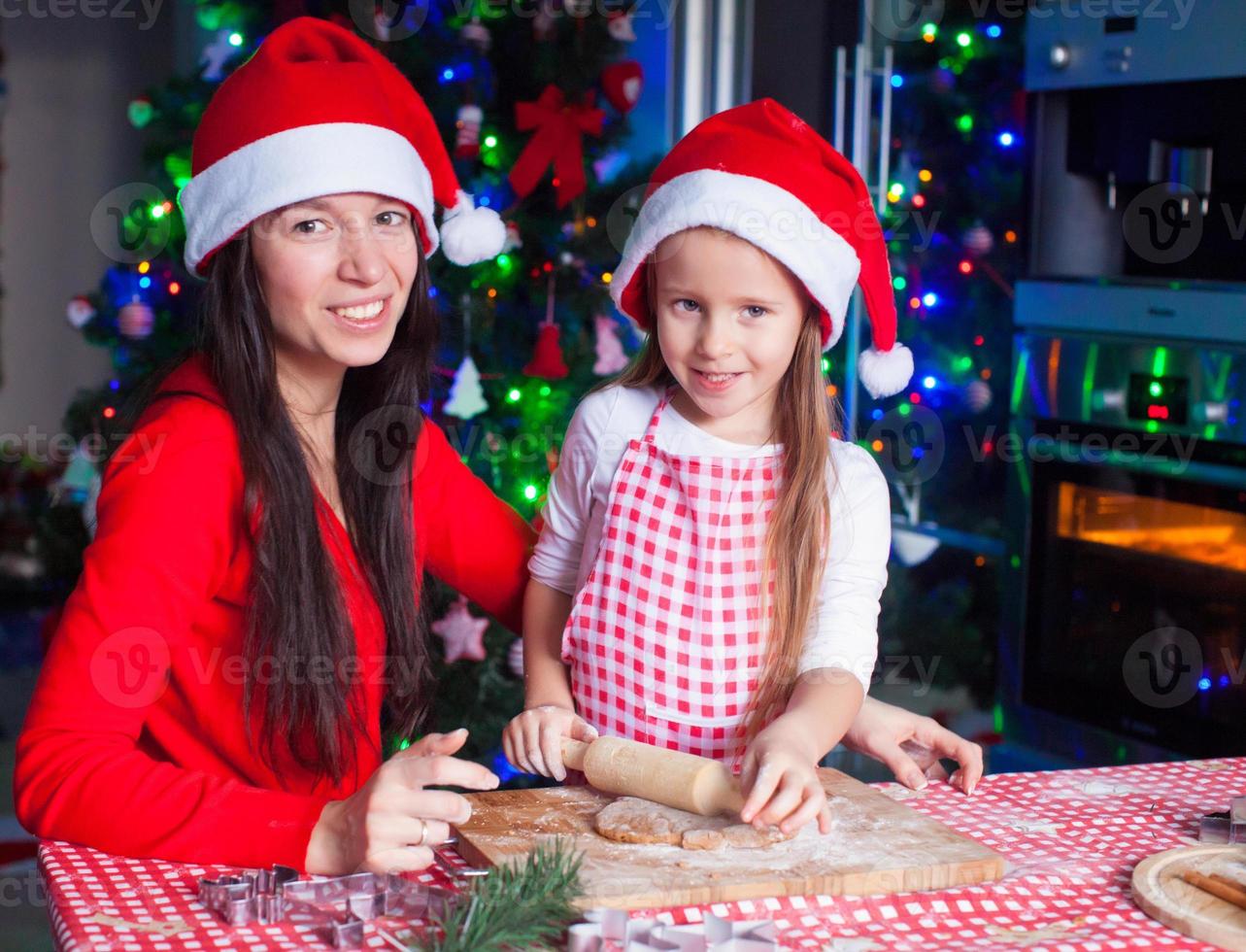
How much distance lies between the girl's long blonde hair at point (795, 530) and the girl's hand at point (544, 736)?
0.20 m

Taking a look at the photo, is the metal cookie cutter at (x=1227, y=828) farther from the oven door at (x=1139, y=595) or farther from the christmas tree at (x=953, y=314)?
the christmas tree at (x=953, y=314)

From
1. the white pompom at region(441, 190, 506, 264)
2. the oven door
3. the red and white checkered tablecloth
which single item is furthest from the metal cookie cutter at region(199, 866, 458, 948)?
the oven door

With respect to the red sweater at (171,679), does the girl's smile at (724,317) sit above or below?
above

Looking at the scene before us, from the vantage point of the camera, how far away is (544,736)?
1295 millimetres

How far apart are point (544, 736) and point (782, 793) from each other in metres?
0.28

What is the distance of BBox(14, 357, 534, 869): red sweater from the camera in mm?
1107

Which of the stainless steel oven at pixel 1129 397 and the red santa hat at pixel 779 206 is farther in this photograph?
the stainless steel oven at pixel 1129 397

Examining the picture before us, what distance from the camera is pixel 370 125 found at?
1421 mm

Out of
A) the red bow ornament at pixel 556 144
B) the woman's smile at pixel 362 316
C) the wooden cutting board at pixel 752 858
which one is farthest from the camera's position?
the red bow ornament at pixel 556 144

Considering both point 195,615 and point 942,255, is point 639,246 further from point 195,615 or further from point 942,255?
point 942,255

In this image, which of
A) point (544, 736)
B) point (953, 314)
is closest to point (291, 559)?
point (544, 736)

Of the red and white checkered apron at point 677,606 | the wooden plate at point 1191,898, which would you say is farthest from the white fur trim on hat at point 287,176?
the wooden plate at point 1191,898

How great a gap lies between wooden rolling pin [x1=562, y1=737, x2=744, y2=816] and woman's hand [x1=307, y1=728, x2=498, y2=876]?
0.15m

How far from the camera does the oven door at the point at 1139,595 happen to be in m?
2.47
